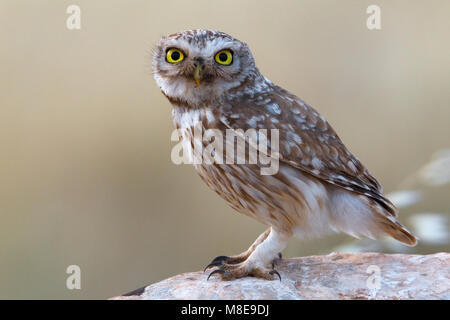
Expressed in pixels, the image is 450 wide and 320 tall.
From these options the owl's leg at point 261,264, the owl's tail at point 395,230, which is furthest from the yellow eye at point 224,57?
the owl's tail at point 395,230

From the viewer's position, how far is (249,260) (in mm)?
2523

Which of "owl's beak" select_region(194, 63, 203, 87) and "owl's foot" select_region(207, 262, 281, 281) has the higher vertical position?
"owl's beak" select_region(194, 63, 203, 87)

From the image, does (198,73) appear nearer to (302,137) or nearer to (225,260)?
(302,137)

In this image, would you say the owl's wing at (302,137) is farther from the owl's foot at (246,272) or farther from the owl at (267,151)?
the owl's foot at (246,272)

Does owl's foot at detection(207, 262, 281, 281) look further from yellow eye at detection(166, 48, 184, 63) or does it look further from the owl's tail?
yellow eye at detection(166, 48, 184, 63)

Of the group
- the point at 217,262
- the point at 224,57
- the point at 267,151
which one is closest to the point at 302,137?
the point at 267,151

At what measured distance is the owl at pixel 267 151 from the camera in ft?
7.96

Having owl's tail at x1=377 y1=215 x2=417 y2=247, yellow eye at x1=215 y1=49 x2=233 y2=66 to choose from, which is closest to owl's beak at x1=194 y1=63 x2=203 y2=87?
yellow eye at x1=215 y1=49 x2=233 y2=66

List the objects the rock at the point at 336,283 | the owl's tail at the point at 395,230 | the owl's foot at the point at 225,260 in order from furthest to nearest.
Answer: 1. the owl's foot at the point at 225,260
2. the owl's tail at the point at 395,230
3. the rock at the point at 336,283

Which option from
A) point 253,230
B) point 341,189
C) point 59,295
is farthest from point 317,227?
point 59,295

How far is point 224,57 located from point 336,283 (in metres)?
1.18

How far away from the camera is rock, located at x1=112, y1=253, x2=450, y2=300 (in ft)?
7.72

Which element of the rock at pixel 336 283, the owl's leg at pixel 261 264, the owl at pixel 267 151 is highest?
the owl at pixel 267 151

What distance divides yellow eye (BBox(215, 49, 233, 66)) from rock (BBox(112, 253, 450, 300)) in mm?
1012
